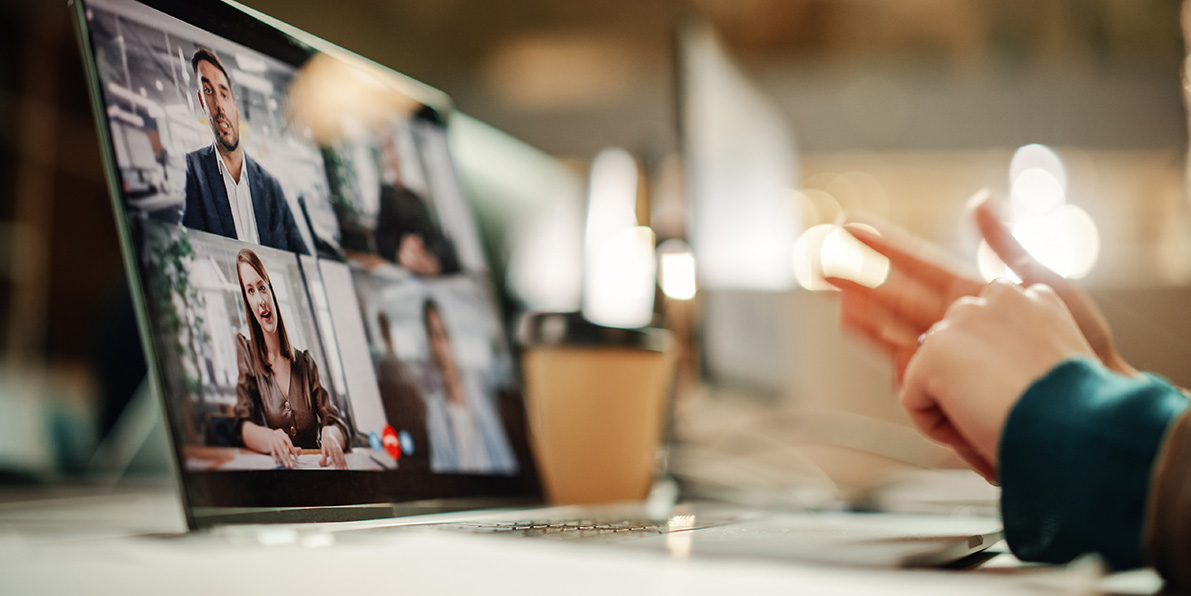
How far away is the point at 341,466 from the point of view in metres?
0.38

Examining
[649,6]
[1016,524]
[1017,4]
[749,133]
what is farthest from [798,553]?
[1017,4]

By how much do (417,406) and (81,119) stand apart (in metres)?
3.52

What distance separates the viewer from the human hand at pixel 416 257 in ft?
1.67

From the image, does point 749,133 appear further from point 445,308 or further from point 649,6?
point 649,6

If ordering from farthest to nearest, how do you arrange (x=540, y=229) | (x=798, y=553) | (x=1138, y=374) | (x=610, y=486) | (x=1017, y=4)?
(x=1017, y=4), (x=540, y=229), (x=610, y=486), (x=1138, y=374), (x=798, y=553)

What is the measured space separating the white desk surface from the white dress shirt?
14cm

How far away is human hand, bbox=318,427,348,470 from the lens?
0.37 meters

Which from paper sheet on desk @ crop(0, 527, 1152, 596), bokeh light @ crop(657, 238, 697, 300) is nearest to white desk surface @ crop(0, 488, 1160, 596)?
paper sheet on desk @ crop(0, 527, 1152, 596)

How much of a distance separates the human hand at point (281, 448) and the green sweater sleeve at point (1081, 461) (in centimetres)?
32

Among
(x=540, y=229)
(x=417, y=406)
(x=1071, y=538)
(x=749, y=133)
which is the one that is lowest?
(x=1071, y=538)

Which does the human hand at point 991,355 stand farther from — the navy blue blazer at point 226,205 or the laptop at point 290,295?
the navy blue blazer at point 226,205

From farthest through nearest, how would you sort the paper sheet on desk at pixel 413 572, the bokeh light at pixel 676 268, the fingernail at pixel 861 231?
the bokeh light at pixel 676 268, the fingernail at pixel 861 231, the paper sheet on desk at pixel 413 572

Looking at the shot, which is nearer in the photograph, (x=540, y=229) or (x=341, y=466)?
(x=341, y=466)

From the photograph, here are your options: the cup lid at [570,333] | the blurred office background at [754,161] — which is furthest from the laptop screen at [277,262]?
the blurred office background at [754,161]
